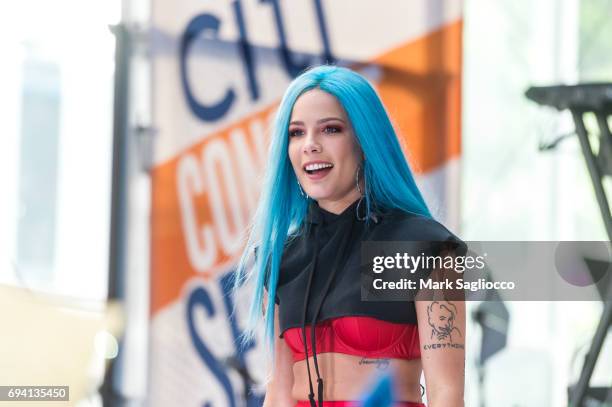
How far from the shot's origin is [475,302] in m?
3.69

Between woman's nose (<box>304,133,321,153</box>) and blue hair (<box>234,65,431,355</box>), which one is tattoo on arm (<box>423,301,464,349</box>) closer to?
blue hair (<box>234,65,431,355</box>)

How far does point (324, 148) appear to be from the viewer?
4.96 feet

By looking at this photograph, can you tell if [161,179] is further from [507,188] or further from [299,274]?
[299,274]

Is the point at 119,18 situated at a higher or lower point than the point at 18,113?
higher

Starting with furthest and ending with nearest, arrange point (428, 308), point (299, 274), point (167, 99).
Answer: point (167, 99)
point (299, 274)
point (428, 308)

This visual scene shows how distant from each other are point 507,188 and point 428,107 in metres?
0.69

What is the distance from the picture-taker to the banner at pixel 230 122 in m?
3.39

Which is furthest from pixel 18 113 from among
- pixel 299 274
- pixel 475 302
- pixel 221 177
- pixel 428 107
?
pixel 299 274

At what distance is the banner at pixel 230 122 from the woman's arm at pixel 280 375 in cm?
177

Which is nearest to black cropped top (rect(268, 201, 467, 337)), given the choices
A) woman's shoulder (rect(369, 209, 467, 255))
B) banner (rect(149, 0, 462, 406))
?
woman's shoulder (rect(369, 209, 467, 255))

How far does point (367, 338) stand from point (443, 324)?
135 mm

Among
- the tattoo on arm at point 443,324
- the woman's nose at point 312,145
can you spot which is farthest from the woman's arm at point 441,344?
the woman's nose at point 312,145

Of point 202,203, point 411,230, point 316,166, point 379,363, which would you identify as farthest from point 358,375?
point 202,203

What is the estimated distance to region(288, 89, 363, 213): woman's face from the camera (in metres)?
1.51
